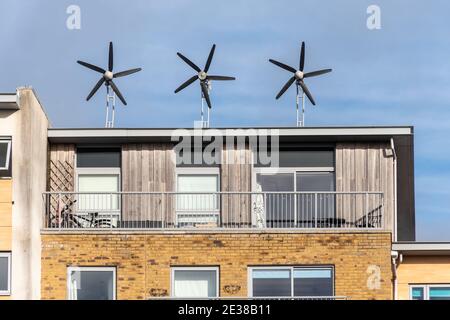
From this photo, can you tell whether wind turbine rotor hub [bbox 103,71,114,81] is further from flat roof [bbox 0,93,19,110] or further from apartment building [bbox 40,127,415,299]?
flat roof [bbox 0,93,19,110]

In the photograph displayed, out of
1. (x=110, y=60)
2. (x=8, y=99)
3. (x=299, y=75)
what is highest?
(x=110, y=60)

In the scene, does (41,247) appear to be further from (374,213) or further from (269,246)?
(374,213)

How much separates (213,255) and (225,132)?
413 centimetres

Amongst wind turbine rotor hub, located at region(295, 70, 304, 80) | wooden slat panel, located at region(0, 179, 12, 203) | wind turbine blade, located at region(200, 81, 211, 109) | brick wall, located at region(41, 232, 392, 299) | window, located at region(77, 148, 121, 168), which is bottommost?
brick wall, located at region(41, 232, 392, 299)

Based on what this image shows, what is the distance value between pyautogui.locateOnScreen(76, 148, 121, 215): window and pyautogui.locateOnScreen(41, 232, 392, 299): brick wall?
276 centimetres

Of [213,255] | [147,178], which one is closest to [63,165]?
[147,178]

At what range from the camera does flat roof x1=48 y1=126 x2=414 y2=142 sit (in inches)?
1412

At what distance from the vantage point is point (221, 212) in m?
36.1

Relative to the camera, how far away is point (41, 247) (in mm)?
33938

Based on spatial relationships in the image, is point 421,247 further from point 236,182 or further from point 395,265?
point 236,182

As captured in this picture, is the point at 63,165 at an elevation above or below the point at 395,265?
above

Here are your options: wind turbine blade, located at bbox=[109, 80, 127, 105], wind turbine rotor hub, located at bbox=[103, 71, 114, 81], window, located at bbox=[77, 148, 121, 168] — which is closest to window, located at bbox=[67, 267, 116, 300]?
window, located at bbox=[77, 148, 121, 168]
